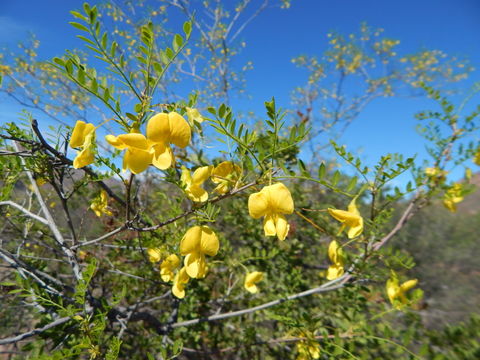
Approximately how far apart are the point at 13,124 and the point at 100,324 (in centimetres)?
81

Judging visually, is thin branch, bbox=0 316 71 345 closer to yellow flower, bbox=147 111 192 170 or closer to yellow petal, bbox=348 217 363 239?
yellow flower, bbox=147 111 192 170

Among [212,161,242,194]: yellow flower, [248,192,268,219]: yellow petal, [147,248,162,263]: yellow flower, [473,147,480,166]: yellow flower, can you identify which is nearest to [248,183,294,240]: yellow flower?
[248,192,268,219]: yellow petal

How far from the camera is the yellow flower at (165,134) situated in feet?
2.35

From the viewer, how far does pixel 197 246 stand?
956 mm

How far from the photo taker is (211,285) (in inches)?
84.7

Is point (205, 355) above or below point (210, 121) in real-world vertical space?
below

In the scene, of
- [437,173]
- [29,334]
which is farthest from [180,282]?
[437,173]

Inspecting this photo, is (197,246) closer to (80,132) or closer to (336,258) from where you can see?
(80,132)

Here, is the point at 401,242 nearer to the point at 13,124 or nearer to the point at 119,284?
the point at 119,284

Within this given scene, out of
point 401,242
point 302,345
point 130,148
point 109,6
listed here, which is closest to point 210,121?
point 130,148

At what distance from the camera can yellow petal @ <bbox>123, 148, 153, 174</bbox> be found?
27.3 inches

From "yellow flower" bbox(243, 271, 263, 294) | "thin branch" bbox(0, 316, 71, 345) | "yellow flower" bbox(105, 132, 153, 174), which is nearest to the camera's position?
"yellow flower" bbox(105, 132, 153, 174)

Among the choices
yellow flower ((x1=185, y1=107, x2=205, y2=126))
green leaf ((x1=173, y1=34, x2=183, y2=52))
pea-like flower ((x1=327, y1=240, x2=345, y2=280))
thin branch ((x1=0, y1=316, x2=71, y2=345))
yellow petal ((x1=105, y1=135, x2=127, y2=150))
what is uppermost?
green leaf ((x1=173, y1=34, x2=183, y2=52))

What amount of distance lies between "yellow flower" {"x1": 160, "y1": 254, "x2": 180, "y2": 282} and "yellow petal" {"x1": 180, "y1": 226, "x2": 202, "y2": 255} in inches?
14.0
